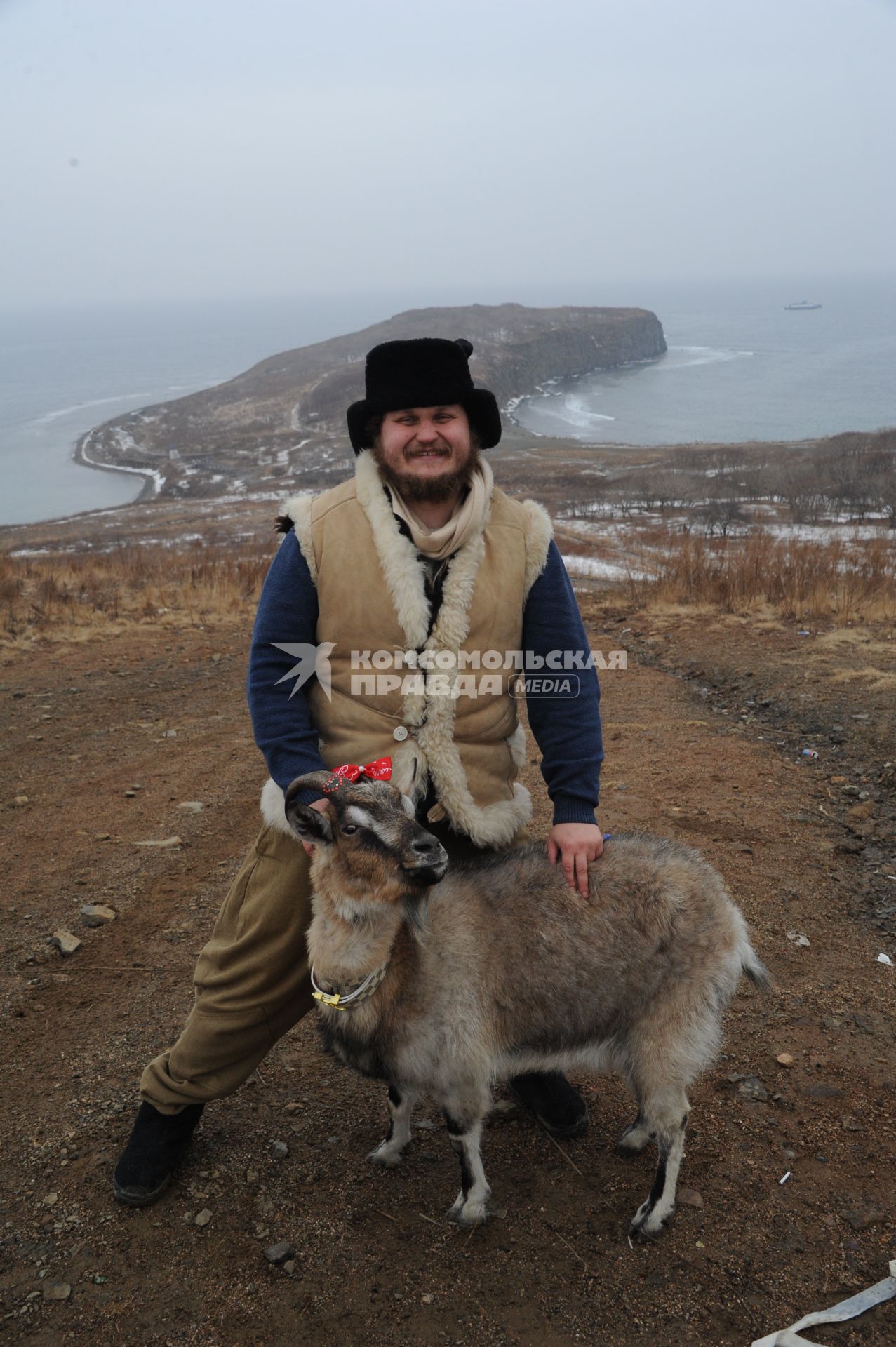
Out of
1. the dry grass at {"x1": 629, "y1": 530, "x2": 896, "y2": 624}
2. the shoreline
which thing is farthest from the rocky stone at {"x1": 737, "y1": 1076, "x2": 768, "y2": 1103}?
the shoreline

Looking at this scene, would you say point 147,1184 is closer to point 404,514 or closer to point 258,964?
point 258,964

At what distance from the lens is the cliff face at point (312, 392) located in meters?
58.4

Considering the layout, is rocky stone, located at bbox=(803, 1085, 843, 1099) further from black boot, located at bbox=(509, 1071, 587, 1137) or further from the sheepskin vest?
the sheepskin vest

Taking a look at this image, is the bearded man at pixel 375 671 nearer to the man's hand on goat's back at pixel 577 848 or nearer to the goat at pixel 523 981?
the man's hand on goat's back at pixel 577 848

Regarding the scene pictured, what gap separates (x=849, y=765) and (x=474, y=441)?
5.53m

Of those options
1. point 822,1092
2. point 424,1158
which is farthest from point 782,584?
point 424,1158

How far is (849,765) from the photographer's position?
760 centimetres

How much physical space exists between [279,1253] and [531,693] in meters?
2.29

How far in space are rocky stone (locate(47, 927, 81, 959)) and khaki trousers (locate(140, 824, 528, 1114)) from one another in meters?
1.80

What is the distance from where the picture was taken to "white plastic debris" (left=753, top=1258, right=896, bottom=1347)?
9.21 feet

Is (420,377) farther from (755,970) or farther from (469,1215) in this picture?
(469,1215)

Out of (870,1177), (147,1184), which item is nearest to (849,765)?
(870,1177)

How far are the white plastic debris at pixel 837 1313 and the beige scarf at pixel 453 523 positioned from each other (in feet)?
9.46

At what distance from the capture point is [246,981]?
346 cm
